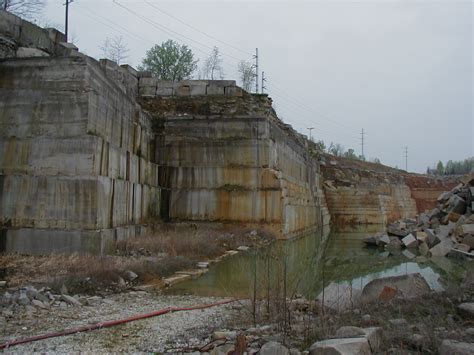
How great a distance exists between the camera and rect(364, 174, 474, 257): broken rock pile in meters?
15.4

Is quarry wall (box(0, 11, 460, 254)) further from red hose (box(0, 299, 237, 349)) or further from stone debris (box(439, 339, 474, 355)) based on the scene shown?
stone debris (box(439, 339, 474, 355))

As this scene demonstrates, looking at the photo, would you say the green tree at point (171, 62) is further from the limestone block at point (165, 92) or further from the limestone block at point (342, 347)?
the limestone block at point (342, 347)

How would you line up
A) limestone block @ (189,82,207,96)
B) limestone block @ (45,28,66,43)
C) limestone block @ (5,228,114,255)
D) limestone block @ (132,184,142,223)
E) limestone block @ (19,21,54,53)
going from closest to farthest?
limestone block @ (5,228,114,255)
limestone block @ (19,21,54,53)
limestone block @ (132,184,142,223)
limestone block @ (45,28,66,43)
limestone block @ (189,82,207,96)

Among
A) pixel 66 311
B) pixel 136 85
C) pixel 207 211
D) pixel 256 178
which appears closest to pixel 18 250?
pixel 66 311

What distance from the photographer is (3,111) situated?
10164mm

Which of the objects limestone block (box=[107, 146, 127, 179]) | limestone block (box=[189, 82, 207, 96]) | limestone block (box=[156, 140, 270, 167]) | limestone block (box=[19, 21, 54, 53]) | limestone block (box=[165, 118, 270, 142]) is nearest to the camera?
limestone block (box=[107, 146, 127, 179])

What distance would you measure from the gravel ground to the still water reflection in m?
0.91

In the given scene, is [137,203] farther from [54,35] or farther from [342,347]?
[342,347]

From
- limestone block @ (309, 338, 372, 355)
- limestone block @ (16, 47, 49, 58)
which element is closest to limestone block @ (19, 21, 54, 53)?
limestone block @ (16, 47, 49, 58)

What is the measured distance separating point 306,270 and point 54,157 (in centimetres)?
645

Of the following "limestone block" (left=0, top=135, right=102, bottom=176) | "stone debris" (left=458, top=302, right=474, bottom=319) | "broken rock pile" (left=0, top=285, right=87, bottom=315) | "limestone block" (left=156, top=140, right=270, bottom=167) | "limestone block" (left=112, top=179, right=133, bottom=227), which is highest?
"limestone block" (left=156, top=140, right=270, bottom=167)

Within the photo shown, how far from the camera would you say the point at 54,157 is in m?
9.90

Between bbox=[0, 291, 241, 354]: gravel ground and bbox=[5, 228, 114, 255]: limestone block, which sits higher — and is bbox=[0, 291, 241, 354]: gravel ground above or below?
below

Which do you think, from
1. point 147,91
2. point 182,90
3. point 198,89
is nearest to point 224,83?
point 198,89
